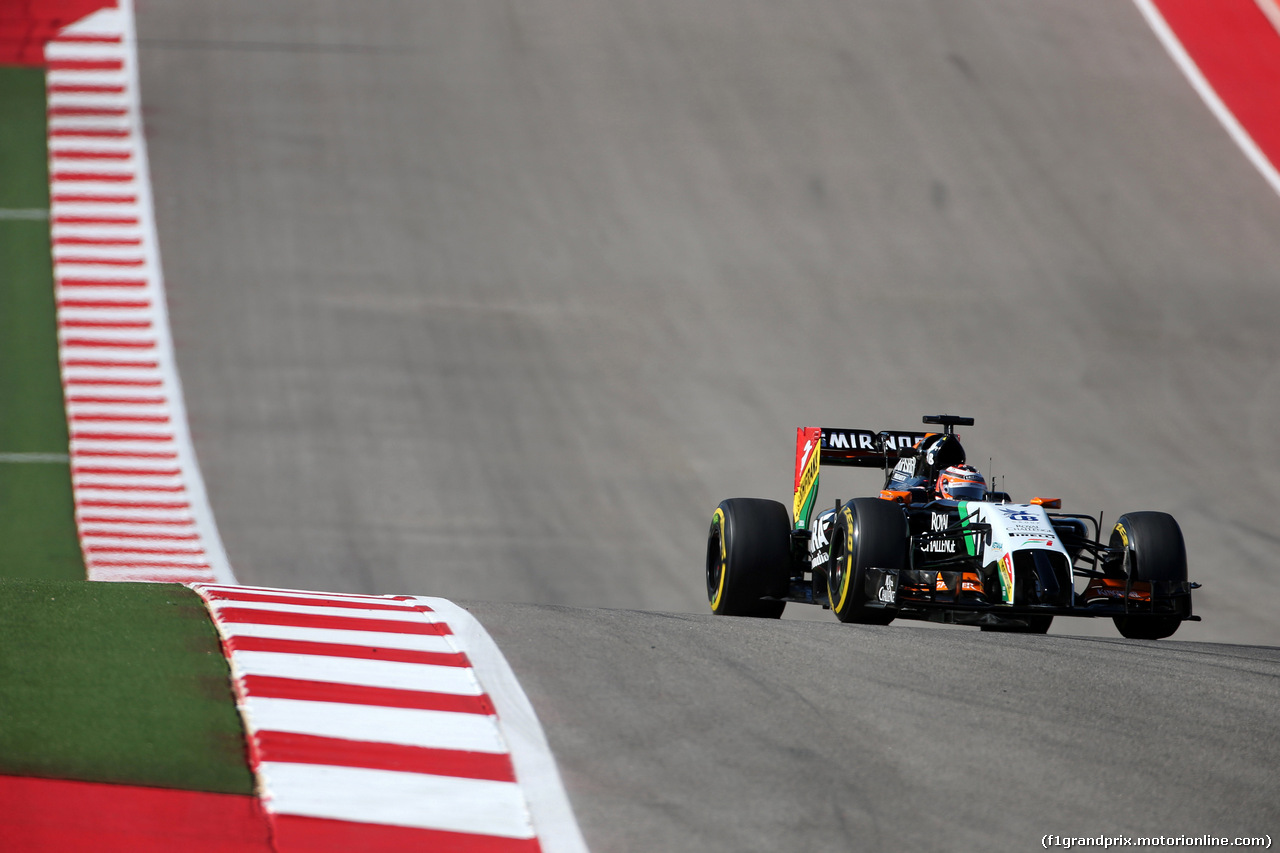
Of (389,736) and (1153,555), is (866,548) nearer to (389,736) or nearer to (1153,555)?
(1153,555)

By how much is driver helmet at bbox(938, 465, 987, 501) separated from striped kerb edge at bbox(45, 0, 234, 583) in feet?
21.0

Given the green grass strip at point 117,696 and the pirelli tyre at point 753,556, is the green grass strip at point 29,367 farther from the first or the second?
the green grass strip at point 117,696

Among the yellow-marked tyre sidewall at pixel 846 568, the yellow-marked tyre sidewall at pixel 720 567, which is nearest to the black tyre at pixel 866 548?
the yellow-marked tyre sidewall at pixel 846 568

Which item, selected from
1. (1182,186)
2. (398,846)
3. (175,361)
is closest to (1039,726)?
(398,846)

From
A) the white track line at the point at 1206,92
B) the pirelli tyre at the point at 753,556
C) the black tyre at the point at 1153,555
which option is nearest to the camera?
the black tyre at the point at 1153,555

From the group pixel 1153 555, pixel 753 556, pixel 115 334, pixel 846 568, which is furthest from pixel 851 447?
pixel 115 334

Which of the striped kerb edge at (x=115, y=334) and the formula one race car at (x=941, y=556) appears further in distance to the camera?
the striped kerb edge at (x=115, y=334)

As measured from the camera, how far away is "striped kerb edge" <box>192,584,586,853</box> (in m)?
4.17

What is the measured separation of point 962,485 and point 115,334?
1007 cm

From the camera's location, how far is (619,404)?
50.1 ft

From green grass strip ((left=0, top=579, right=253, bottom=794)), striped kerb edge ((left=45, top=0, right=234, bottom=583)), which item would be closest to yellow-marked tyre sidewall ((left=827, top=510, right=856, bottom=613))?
green grass strip ((left=0, top=579, right=253, bottom=794))

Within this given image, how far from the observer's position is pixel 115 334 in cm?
1523

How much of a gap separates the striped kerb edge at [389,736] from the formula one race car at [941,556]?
9.61 ft

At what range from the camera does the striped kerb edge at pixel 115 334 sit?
12453 mm
